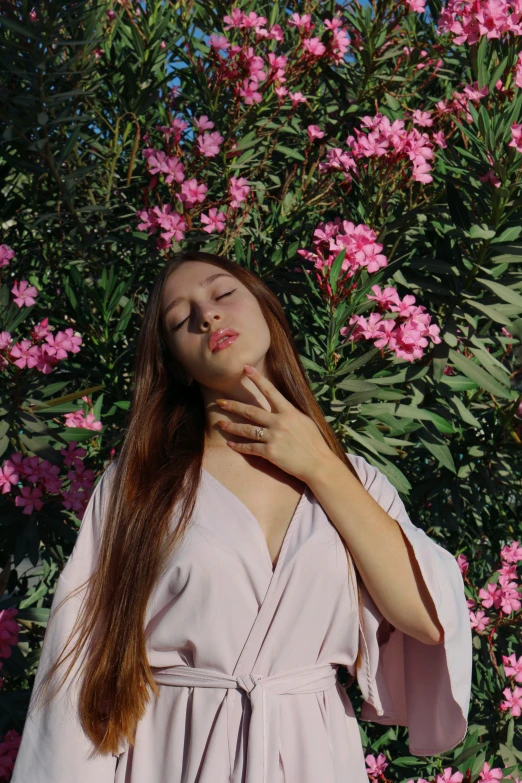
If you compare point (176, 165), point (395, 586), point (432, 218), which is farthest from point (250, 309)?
point (432, 218)

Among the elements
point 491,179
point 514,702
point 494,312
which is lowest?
point 514,702

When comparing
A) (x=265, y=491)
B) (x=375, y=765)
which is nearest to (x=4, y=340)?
(x=265, y=491)

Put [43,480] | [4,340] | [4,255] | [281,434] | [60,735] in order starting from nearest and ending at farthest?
[60,735] < [281,434] < [4,340] < [43,480] < [4,255]

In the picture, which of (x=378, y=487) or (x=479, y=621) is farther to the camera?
(x=479, y=621)

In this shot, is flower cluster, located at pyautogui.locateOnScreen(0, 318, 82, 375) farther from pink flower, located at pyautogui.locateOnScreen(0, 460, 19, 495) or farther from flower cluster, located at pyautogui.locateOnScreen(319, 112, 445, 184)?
flower cluster, located at pyautogui.locateOnScreen(319, 112, 445, 184)

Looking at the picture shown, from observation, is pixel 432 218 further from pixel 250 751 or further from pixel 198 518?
pixel 250 751

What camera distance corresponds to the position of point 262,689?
3.88ft

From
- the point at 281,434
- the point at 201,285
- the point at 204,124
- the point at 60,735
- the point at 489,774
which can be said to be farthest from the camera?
the point at 204,124

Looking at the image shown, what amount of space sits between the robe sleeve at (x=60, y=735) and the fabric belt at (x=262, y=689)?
13 cm

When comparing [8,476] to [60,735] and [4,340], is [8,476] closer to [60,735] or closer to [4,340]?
[4,340]

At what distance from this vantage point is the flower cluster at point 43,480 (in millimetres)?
1753

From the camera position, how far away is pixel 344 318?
1694 mm

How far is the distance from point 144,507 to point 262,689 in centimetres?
31

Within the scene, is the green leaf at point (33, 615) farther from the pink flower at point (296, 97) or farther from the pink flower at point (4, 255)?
the pink flower at point (296, 97)
